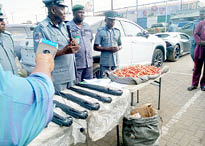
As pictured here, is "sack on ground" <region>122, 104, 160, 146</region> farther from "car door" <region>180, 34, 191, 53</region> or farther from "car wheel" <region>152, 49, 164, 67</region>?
"car door" <region>180, 34, 191, 53</region>

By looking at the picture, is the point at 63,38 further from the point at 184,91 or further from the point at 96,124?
the point at 184,91

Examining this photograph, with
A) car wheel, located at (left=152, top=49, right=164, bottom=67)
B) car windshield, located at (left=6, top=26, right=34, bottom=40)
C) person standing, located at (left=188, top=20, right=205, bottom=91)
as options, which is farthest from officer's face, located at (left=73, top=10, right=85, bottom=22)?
car wheel, located at (left=152, top=49, right=164, bottom=67)

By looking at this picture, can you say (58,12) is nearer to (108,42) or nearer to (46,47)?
(46,47)

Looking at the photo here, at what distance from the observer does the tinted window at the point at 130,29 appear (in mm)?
4660

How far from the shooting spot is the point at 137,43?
4.86m

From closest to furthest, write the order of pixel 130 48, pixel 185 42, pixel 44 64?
pixel 44 64 < pixel 130 48 < pixel 185 42

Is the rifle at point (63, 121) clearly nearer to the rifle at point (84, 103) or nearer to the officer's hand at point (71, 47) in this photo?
the rifle at point (84, 103)

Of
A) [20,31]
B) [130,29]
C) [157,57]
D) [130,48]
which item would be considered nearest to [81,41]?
[130,48]

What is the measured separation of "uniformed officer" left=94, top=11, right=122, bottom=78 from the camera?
3257mm

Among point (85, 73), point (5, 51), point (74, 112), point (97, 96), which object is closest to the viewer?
point (74, 112)

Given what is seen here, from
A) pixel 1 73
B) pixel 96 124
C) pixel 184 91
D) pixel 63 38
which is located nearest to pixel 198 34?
pixel 184 91

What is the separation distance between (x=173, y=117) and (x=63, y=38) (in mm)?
2388

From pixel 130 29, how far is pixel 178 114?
279 centimetres

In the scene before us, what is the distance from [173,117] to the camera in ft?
9.96
